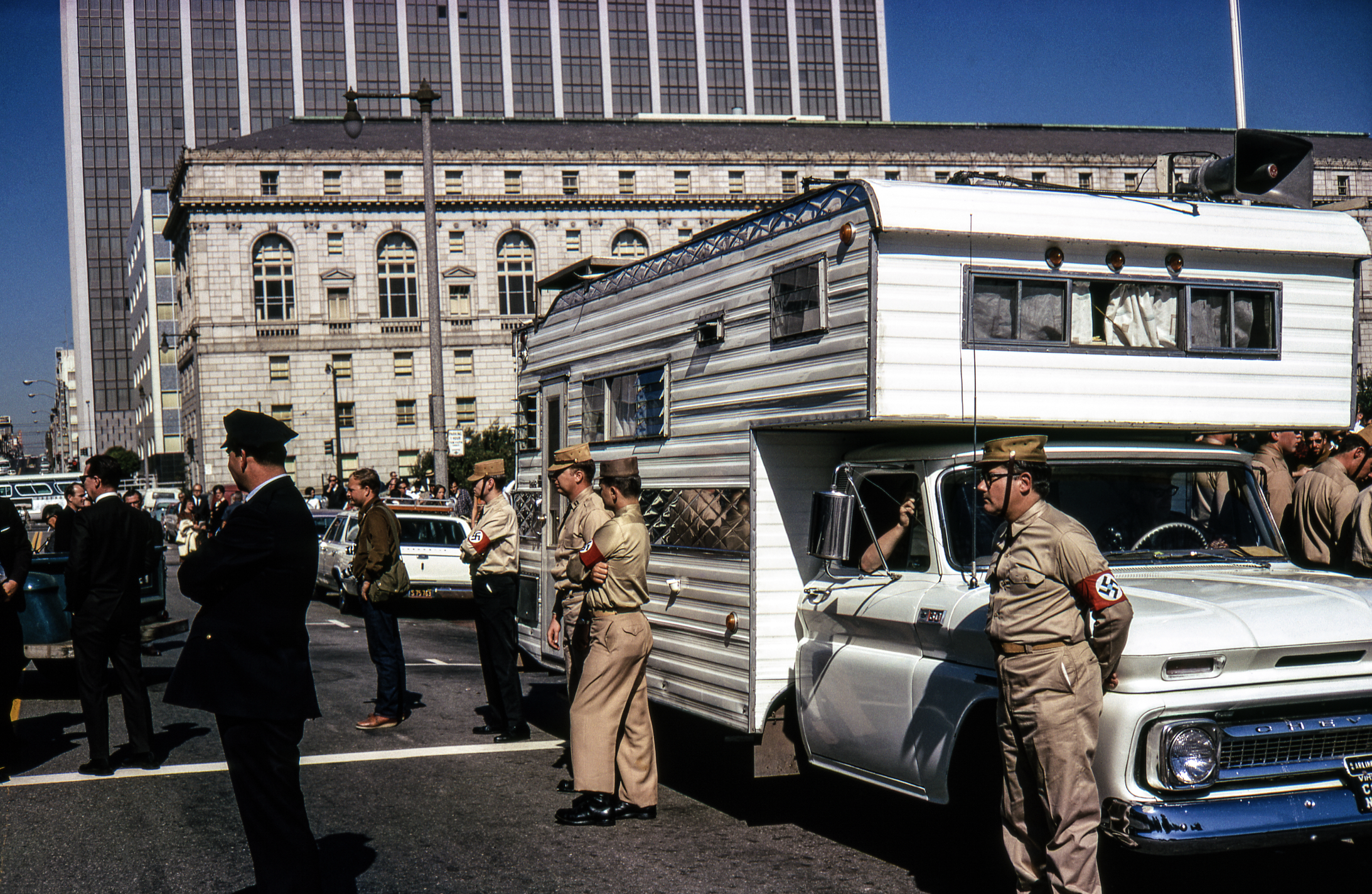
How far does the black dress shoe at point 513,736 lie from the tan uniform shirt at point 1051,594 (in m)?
5.24

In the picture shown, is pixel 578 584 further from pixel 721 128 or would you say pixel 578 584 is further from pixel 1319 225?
pixel 721 128

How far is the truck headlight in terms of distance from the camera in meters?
4.57

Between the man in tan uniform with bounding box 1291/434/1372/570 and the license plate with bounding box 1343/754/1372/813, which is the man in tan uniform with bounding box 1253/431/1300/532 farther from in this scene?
the license plate with bounding box 1343/754/1372/813

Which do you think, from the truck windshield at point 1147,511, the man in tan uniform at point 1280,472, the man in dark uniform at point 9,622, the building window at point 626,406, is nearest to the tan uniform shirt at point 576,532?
the building window at point 626,406

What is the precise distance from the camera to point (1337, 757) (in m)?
4.80

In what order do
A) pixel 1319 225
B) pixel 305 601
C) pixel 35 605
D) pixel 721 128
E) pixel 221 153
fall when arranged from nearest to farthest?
1. pixel 305 601
2. pixel 1319 225
3. pixel 35 605
4. pixel 221 153
5. pixel 721 128

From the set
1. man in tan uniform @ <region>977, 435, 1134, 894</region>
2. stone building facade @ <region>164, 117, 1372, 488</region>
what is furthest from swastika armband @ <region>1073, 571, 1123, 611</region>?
stone building facade @ <region>164, 117, 1372, 488</region>

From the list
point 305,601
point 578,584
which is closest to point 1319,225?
point 578,584

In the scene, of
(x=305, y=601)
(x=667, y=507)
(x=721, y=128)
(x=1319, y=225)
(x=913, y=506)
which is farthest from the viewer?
(x=721, y=128)

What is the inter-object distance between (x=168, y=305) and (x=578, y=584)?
318ft

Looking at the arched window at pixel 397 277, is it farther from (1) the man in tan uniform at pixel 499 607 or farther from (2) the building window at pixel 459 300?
(1) the man in tan uniform at pixel 499 607

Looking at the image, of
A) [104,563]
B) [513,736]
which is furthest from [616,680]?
[104,563]

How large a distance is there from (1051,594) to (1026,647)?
216 millimetres

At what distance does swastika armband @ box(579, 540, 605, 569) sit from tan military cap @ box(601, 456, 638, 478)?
0.39 m
